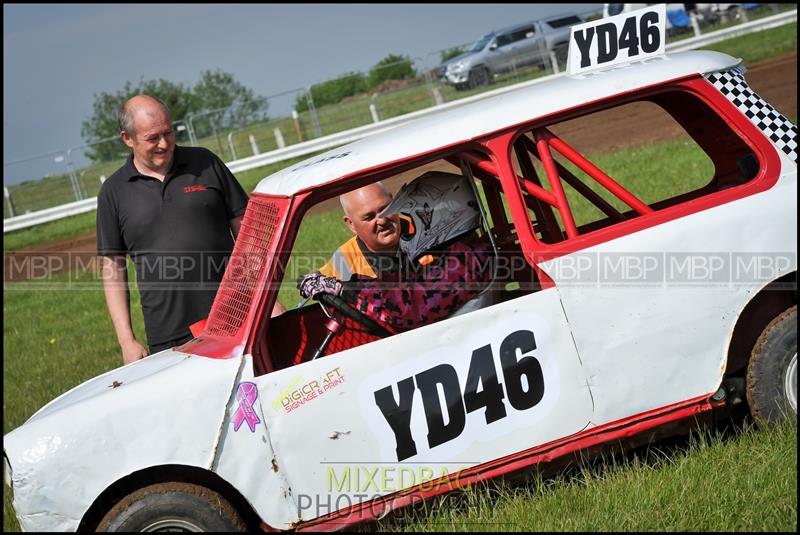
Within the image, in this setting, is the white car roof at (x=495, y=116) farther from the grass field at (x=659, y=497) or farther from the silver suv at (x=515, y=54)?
the silver suv at (x=515, y=54)

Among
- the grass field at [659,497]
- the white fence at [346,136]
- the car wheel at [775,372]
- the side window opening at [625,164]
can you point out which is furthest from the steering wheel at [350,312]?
the white fence at [346,136]

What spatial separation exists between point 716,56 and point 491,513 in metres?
2.36

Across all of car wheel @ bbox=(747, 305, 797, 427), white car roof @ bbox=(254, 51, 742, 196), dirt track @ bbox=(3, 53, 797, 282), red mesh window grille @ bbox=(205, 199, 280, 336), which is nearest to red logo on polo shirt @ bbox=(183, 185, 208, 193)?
red mesh window grille @ bbox=(205, 199, 280, 336)

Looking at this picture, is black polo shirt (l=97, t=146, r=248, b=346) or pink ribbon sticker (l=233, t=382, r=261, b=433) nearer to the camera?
pink ribbon sticker (l=233, t=382, r=261, b=433)

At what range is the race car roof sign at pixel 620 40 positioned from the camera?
15.7 feet

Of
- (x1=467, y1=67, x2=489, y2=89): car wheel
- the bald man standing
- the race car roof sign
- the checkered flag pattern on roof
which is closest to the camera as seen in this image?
the checkered flag pattern on roof

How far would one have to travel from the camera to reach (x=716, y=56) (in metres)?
4.64

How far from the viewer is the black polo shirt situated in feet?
19.8

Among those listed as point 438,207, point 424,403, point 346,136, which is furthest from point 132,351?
point 346,136

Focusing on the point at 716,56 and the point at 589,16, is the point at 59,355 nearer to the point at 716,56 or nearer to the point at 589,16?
the point at 716,56

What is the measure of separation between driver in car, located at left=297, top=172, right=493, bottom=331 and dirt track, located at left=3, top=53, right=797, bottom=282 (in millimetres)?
12271

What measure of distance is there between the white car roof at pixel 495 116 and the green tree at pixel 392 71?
64.3 ft

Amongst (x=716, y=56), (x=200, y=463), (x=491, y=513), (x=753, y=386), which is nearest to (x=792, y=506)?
(x=753, y=386)

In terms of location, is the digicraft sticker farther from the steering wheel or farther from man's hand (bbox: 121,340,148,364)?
man's hand (bbox: 121,340,148,364)
